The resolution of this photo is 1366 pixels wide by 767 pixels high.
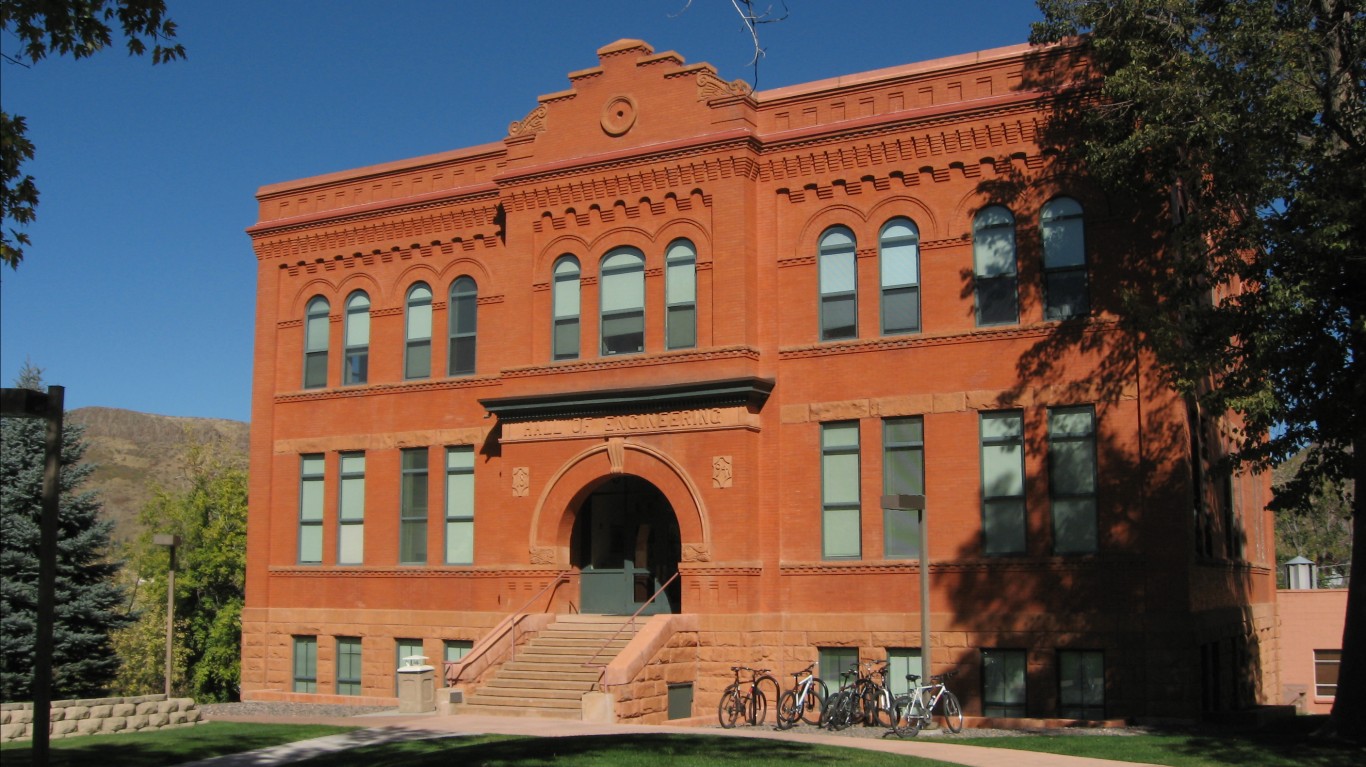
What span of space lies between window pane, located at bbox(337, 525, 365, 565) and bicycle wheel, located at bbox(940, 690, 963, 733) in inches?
545

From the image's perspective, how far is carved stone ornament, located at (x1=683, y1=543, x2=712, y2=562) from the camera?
2528cm

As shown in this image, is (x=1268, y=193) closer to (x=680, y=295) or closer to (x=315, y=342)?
(x=680, y=295)

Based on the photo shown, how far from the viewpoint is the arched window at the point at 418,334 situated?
100.0 ft

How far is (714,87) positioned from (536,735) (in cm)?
1296

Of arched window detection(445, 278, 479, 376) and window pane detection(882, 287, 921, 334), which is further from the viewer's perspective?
arched window detection(445, 278, 479, 376)

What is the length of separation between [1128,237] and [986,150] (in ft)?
9.75

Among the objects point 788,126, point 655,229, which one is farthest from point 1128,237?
point 655,229

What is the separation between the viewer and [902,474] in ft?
81.7

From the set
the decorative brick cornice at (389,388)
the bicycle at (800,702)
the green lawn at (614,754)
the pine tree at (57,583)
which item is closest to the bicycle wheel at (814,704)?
the bicycle at (800,702)

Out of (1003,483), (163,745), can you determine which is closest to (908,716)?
(1003,483)

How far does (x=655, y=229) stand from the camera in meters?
27.1

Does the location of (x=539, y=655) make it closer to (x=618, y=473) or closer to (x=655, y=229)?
(x=618, y=473)

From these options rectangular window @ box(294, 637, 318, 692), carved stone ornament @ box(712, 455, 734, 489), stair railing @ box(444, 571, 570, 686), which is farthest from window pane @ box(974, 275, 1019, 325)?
rectangular window @ box(294, 637, 318, 692)

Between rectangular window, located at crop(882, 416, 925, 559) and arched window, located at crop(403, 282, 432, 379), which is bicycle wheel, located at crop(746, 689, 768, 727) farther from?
arched window, located at crop(403, 282, 432, 379)
